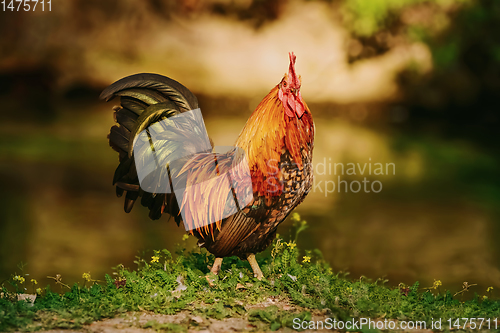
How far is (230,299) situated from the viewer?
11.1 ft

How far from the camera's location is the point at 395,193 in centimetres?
692

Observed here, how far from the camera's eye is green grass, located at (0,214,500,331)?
10.1ft

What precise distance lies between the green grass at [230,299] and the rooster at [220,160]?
0.39 m

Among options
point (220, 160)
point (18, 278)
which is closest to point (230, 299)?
point (220, 160)

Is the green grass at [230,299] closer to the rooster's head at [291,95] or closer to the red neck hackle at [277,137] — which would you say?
the red neck hackle at [277,137]

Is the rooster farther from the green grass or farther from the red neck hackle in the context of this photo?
the green grass

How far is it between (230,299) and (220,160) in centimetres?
119

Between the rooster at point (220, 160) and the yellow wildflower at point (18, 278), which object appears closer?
the rooster at point (220, 160)

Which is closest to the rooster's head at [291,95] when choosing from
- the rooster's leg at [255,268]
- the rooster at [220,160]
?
the rooster at [220,160]

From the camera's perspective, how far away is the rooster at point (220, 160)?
3.29 metres

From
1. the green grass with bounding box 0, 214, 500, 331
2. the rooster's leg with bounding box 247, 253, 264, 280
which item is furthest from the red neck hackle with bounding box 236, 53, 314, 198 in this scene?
the green grass with bounding box 0, 214, 500, 331

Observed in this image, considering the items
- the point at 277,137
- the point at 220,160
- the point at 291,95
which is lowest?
the point at 220,160

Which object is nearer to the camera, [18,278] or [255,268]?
[18,278]

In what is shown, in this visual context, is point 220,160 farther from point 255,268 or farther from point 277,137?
point 255,268
